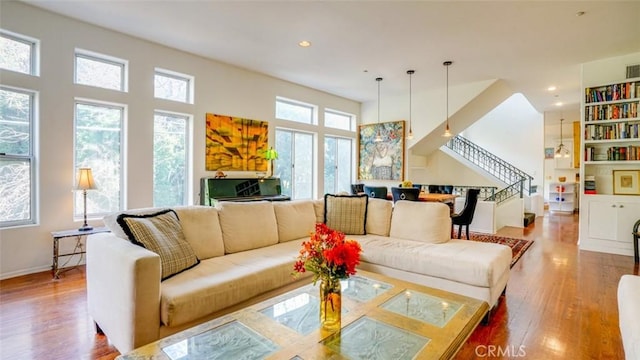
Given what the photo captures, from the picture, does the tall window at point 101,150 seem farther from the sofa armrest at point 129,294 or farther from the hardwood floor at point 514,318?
the sofa armrest at point 129,294

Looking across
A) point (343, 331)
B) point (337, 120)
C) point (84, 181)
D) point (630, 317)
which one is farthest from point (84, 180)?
point (337, 120)

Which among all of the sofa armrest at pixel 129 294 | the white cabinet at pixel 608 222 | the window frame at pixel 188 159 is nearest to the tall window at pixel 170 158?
the window frame at pixel 188 159

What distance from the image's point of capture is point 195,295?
6.34 ft

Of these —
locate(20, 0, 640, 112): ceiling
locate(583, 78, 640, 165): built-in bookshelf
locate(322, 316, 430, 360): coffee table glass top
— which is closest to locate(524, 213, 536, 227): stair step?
locate(583, 78, 640, 165): built-in bookshelf

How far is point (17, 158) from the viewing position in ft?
11.5

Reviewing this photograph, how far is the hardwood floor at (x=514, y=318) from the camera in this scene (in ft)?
6.94

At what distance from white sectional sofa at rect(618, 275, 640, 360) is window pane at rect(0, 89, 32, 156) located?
5.39 m

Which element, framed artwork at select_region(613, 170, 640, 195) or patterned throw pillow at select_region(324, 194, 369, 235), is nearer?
patterned throw pillow at select_region(324, 194, 369, 235)

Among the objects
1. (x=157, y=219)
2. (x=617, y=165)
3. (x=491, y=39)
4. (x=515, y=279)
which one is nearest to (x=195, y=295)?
(x=157, y=219)

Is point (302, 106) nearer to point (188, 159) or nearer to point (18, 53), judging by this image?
point (188, 159)

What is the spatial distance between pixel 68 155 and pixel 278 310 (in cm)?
370

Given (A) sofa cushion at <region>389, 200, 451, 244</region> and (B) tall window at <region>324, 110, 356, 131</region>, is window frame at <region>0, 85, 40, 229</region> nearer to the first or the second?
(A) sofa cushion at <region>389, 200, 451, 244</region>

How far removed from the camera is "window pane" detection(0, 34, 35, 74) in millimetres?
3406

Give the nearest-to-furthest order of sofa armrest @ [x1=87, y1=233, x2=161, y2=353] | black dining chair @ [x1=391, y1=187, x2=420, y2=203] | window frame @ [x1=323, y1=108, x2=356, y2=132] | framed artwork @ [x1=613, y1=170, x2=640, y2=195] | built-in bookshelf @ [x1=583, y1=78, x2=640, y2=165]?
sofa armrest @ [x1=87, y1=233, x2=161, y2=353] → built-in bookshelf @ [x1=583, y1=78, x2=640, y2=165] → framed artwork @ [x1=613, y1=170, x2=640, y2=195] → black dining chair @ [x1=391, y1=187, x2=420, y2=203] → window frame @ [x1=323, y1=108, x2=356, y2=132]
